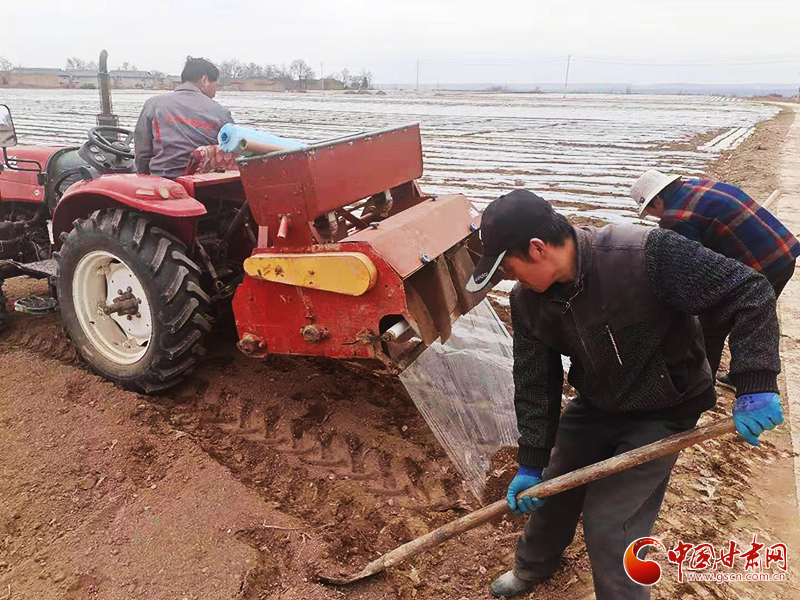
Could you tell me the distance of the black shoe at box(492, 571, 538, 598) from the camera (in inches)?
95.9

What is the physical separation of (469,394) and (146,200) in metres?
2.07

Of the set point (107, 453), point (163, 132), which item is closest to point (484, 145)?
point (163, 132)

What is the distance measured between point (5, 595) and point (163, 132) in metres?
2.60

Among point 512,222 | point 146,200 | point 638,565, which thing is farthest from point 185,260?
point 638,565

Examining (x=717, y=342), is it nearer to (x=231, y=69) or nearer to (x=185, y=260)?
(x=185, y=260)

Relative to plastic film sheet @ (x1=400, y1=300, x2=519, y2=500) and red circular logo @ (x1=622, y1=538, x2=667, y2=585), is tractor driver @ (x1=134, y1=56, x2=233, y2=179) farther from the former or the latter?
red circular logo @ (x1=622, y1=538, x2=667, y2=585)

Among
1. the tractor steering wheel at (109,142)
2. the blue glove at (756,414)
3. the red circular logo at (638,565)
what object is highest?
the tractor steering wheel at (109,142)

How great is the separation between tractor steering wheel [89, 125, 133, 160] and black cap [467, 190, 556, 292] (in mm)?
3553

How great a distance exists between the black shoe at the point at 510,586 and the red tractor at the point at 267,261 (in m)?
1.00

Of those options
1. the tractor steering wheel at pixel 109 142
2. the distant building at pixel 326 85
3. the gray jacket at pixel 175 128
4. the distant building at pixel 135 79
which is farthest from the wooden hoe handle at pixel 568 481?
the distant building at pixel 326 85

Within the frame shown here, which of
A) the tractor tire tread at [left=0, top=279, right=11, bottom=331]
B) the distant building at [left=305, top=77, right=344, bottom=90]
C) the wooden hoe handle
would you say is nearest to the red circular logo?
the wooden hoe handle

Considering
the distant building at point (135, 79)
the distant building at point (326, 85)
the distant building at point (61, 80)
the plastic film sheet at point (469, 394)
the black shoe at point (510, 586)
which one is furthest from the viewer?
the distant building at point (326, 85)

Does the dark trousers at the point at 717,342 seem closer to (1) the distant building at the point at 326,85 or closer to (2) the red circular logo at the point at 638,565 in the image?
(2) the red circular logo at the point at 638,565

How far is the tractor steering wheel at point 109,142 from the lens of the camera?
4434mm
